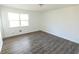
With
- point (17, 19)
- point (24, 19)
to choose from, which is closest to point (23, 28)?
point (24, 19)

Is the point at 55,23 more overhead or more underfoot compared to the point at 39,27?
more overhead

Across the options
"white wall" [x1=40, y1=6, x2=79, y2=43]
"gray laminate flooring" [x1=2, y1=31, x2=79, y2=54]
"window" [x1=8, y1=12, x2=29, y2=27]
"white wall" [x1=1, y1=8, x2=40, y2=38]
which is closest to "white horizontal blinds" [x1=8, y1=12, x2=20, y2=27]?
"window" [x1=8, y1=12, x2=29, y2=27]

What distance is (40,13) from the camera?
22.9 ft

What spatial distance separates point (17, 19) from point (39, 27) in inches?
90.4

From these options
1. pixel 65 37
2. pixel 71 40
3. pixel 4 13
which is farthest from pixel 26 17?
pixel 71 40

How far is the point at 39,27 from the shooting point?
7168mm

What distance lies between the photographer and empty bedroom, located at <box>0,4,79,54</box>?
11.7 ft

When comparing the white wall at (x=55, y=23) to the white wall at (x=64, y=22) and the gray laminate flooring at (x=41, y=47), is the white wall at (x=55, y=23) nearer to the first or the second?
the white wall at (x=64, y=22)

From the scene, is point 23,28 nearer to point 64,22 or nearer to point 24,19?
point 24,19

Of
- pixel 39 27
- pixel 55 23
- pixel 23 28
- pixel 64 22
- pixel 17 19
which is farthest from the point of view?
pixel 39 27

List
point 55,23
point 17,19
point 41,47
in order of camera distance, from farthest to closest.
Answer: point 17,19, point 55,23, point 41,47
